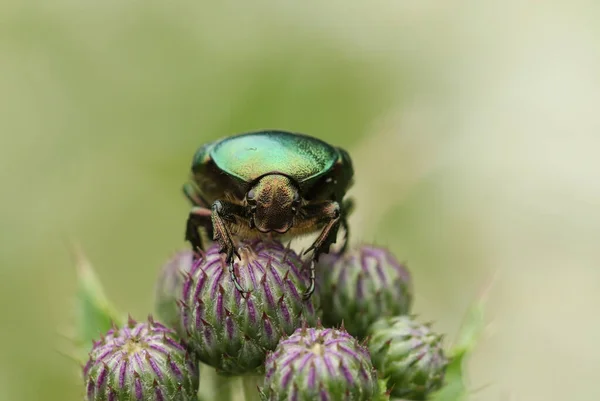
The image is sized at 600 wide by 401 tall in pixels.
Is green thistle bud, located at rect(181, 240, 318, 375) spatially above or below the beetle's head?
below

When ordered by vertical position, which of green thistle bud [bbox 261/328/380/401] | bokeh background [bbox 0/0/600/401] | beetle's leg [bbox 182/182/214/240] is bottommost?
green thistle bud [bbox 261/328/380/401]

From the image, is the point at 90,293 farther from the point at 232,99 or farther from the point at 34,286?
the point at 232,99

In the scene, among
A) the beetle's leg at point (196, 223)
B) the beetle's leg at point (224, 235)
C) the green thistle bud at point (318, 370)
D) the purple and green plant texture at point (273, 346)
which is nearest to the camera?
the green thistle bud at point (318, 370)

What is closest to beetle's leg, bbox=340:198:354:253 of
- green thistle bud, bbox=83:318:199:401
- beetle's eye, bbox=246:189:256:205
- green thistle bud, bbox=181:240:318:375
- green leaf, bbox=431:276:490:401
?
green thistle bud, bbox=181:240:318:375

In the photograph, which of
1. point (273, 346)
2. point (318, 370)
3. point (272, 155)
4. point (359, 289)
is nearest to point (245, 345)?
point (273, 346)

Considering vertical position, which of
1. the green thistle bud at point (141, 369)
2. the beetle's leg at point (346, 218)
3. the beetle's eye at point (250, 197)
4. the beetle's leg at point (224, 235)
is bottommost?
the green thistle bud at point (141, 369)

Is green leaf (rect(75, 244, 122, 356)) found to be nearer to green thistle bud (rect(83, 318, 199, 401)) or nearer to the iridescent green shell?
green thistle bud (rect(83, 318, 199, 401))

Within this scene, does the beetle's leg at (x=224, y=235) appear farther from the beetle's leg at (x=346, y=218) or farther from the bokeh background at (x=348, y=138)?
the bokeh background at (x=348, y=138)

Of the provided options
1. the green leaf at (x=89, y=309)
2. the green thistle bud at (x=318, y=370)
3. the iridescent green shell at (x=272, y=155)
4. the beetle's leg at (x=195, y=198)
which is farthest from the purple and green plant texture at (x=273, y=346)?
the green leaf at (x=89, y=309)
